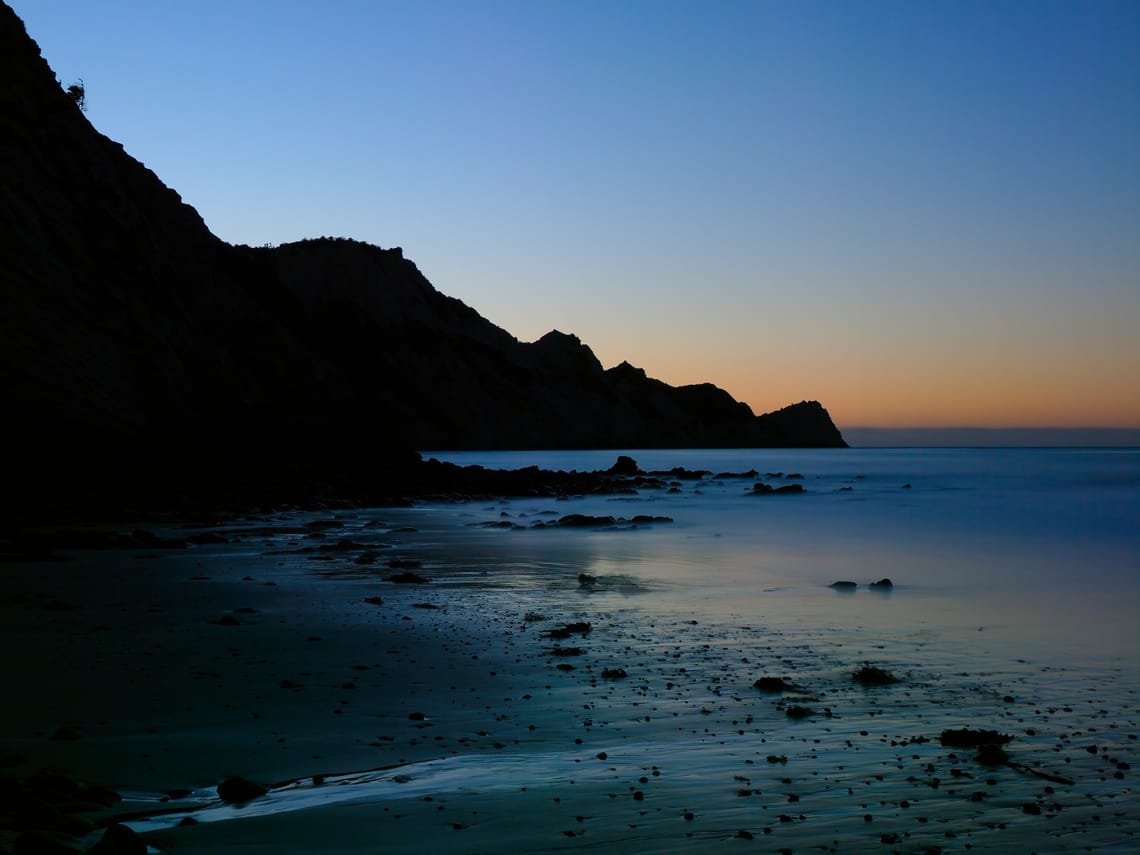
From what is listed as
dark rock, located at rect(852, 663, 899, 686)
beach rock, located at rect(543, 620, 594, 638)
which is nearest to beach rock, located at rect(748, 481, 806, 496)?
beach rock, located at rect(543, 620, 594, 638)

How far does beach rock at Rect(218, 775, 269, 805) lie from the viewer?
6273mm

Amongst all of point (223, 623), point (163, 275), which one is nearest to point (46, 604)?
point (223, 623)

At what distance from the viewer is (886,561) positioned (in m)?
25.4

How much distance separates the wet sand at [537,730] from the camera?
6039mm

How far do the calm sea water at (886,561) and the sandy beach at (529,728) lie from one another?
156 centimetres

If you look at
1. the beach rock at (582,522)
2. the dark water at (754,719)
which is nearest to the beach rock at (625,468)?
the beach rock at (582,522)

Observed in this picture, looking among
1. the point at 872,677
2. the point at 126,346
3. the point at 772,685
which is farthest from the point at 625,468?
the point at 772,685

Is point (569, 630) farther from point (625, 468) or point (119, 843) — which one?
point (625, 468)

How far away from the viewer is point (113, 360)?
125 feet

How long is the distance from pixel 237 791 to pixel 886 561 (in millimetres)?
21930

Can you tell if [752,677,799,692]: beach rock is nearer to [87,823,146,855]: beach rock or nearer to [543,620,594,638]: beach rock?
[543,620,594,638]: beach rock

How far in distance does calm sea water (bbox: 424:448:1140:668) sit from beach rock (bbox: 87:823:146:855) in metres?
10.8

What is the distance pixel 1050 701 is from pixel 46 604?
12762mm

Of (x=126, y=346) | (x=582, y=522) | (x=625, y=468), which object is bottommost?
(x=582, y=522)
